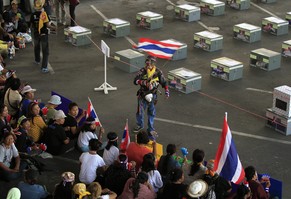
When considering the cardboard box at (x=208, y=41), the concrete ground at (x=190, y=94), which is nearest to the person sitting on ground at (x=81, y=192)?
the concrete ground at (x=190, y=94)

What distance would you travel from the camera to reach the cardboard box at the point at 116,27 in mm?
21297

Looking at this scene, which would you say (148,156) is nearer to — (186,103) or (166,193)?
(166,193)

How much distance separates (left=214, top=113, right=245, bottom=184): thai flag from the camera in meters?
11.3

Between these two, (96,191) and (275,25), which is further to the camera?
(275,25)

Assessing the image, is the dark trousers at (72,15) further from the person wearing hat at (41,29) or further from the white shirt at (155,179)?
the white shirt at (155,179)

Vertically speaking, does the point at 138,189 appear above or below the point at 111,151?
above

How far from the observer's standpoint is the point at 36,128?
42.2ft

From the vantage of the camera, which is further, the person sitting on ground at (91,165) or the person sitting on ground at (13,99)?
the person sitting on ground at (13,99)

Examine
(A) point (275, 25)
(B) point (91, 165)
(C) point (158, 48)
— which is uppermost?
(C) point (158, 48)

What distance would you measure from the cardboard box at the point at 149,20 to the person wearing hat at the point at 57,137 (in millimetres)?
9769

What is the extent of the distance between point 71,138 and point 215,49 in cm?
821

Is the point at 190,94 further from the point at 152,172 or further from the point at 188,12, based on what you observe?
the point at 188,12

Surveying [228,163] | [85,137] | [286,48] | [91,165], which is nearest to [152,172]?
[91,165]

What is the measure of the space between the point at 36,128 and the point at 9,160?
1.21 metres
